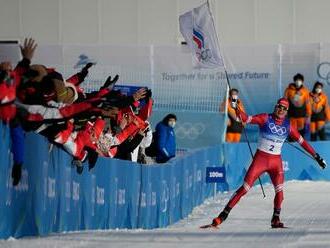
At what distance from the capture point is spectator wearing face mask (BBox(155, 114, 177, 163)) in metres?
18.0

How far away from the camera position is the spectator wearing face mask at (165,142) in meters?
18.0

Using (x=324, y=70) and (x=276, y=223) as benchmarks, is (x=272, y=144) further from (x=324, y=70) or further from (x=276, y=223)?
(x=324, y=70)

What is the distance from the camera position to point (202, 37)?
18281 mm

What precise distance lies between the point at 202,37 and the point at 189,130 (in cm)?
358

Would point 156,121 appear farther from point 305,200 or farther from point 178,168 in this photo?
point 178,168

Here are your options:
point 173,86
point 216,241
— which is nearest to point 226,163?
point 173,86

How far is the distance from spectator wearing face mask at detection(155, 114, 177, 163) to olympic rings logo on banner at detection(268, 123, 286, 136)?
118 inches

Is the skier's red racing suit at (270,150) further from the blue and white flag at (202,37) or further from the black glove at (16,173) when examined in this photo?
the black glove at (16,173)

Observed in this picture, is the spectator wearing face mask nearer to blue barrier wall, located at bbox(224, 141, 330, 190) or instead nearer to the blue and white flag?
the blue and white flag

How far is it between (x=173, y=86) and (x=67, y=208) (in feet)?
32.1

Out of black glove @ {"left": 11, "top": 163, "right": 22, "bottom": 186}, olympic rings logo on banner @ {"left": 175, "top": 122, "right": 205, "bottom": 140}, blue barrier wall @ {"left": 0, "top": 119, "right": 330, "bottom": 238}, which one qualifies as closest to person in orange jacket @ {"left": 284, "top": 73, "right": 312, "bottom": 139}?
olympic rings logo on banner @ {"left": 175, "top": 122, "right": 205, "bottom": 140}

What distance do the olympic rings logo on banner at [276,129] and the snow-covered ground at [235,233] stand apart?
1.28 meters

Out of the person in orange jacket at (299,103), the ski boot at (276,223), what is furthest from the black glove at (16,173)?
the person in orange jacket at (299,103)

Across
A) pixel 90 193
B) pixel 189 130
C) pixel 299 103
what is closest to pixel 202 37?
pixel 189 130
